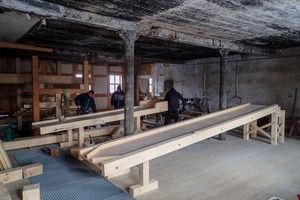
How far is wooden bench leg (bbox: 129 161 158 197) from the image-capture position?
3.21 meters

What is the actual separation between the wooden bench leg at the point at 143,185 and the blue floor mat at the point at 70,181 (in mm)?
109

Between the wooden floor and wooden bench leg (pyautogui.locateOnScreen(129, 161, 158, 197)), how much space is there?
0.09m

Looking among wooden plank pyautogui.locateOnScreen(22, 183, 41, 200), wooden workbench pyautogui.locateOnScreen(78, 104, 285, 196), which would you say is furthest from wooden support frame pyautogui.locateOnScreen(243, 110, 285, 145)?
wooden plank pyautogui.locateOnScreen(22, 183, 41, 200)

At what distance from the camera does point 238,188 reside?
3.40 m

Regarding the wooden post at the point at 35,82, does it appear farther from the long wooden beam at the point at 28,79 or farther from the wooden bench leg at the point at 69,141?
the wooden bench leg at the point at 69,141

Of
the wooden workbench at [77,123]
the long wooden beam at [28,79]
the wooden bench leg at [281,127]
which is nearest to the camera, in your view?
the wooden workbench at [77,123]

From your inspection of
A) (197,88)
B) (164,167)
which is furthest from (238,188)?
(197,88)

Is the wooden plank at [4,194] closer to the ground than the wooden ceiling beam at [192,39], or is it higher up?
closer to the ground

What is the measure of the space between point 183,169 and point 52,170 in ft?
7.85

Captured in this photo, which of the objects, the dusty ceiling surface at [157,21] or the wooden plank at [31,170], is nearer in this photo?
the dusty ceiling surface at [157,21]

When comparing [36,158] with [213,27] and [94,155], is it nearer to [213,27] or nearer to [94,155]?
[94,155]

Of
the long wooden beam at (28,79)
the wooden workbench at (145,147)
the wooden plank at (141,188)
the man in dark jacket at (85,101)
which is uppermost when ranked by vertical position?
the long wooden beam at (28,79)

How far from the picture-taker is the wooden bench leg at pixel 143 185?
321 centimetres

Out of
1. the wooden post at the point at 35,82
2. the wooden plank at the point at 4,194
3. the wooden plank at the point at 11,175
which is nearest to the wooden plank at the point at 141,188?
the wooden plank at the point at 4,194
